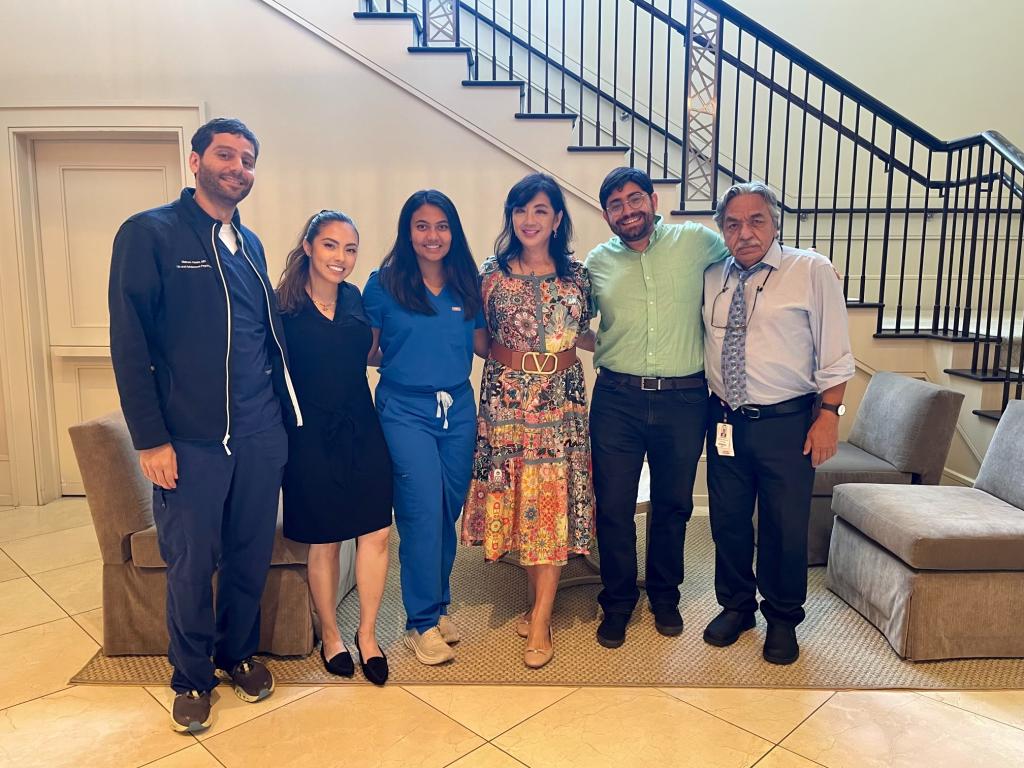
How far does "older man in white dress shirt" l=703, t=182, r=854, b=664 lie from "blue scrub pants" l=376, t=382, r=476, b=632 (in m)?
0.82

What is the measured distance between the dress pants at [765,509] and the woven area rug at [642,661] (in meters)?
0.17

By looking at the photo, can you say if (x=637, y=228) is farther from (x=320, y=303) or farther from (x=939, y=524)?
(x=939, y=524)

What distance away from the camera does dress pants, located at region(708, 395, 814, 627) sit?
Result: 2.12 meters

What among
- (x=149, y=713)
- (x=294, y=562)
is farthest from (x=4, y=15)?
(x=149, y=713)

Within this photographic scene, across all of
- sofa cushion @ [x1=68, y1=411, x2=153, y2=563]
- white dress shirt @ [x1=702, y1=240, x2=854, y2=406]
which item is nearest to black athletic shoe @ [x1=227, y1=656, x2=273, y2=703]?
sofa cushion @ [x1=68, y1=411, x2=153, y2=563]

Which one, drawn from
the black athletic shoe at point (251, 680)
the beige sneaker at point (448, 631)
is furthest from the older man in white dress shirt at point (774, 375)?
the black athletic shoe at point (251, 680)

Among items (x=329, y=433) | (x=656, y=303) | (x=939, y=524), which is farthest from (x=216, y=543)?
(x=939, y=524)

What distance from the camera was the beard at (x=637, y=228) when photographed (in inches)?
83.5

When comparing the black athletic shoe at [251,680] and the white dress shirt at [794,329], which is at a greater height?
the white dress shirt at [794,329]

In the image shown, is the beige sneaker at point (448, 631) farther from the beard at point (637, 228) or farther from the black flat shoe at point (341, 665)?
the beard at point (637, 228)

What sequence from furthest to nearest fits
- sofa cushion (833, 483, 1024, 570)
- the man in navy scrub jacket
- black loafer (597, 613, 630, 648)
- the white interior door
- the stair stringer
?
the white interior door < the stair stringer < black loafer (597, 613, 630, 648) < sofa cushion (833, 483, 1024, 570) < the man in navy scrub jacket

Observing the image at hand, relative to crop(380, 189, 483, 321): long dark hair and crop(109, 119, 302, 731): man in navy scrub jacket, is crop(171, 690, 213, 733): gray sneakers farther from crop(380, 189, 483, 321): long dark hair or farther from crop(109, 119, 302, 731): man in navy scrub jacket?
crop(380, 189, 483, 321): long dark hair

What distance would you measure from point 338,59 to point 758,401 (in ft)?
8.67

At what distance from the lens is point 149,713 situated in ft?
6.35
